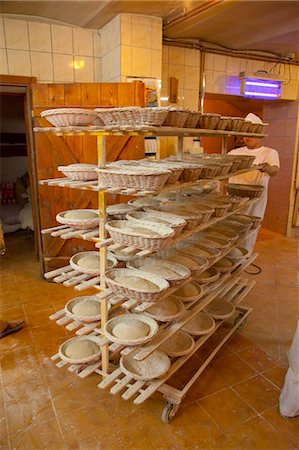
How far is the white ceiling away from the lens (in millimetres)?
3168

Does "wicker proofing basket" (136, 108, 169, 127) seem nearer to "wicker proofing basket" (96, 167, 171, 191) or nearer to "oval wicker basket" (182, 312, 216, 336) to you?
"wicker proofing basket" (96, 167, 171, 191)

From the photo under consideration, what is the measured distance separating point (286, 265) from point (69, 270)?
3225 millimetres

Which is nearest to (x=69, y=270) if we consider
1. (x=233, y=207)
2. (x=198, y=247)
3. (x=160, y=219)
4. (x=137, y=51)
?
(x=160, y=219)

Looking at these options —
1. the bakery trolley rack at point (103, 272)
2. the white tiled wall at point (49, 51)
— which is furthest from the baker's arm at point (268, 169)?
the white tiled wall at point (49, 51)

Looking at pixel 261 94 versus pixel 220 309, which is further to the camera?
pixel 261 94

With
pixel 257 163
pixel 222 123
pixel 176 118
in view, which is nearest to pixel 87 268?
pixel 176 118

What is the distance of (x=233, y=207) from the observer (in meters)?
2.71

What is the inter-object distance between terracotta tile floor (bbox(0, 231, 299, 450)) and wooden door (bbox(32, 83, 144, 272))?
896 millimetres

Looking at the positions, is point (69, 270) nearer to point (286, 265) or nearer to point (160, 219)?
point (160, 219)

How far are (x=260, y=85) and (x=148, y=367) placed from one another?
427cm

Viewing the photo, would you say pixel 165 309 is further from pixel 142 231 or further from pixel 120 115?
pixel 120 115

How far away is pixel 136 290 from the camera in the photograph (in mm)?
1703

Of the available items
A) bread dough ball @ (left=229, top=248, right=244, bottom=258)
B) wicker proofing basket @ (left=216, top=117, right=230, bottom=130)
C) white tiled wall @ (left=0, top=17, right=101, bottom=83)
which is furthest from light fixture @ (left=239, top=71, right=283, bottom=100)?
bread dough ball @ (left=229, top=248, right=244, bottom=258)

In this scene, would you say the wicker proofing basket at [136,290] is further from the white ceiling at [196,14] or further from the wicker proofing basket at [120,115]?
the white ceiling at [196,14]
